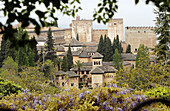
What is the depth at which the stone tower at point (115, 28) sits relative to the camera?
68938 millimetres

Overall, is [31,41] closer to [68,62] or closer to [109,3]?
[109,3]

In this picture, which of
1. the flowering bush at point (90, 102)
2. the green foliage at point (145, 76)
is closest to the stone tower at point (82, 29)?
the green foliage at point (145, 76)

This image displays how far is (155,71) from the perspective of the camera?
14.5 m

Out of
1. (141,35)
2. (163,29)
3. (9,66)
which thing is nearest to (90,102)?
(163,29)

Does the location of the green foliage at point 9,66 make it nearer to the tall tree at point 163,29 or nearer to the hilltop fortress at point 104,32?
the tall tree at point 163,29

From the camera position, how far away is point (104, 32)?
71812 mm

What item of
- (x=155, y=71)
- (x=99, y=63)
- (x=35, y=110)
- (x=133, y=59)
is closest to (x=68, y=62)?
(x=99, y=63)

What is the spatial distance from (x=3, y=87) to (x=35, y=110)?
456cm

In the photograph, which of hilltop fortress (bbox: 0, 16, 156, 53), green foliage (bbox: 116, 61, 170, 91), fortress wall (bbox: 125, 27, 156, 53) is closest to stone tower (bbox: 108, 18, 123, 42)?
hilltop fortress (bbox: 0, 16, 156, 53)

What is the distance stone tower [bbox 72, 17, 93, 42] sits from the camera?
234ft

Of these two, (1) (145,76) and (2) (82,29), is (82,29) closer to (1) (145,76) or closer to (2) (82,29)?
(2) (82,29)

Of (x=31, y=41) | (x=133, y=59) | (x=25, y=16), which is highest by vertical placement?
(x=25, y=16)

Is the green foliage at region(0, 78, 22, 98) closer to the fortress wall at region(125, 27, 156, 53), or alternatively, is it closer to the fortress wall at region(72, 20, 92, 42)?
the fortress wall at region(125, 27, 156, 53)

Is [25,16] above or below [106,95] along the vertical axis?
above
